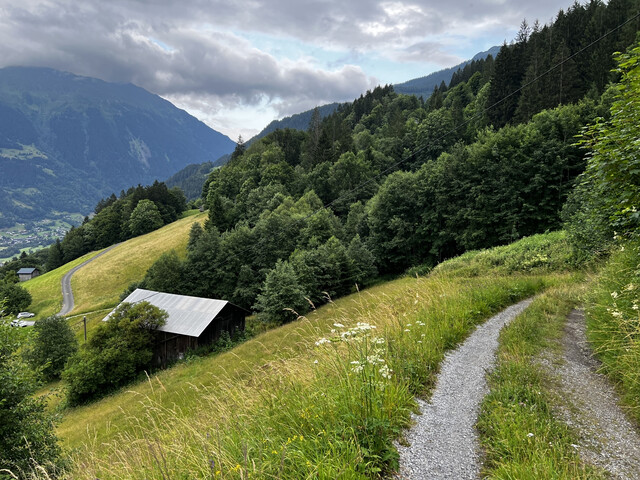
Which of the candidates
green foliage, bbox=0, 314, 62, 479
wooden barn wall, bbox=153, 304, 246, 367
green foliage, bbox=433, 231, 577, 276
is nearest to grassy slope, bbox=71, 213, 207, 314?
wooden barn wall, bbox=153, 304, 246, 367

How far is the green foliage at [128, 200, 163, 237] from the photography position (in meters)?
98.2

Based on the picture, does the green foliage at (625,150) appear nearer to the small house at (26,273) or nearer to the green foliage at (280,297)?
the green foliage at (280,297)

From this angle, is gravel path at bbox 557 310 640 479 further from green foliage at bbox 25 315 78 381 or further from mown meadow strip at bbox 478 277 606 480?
green foliage at bbox 25 315 78 381

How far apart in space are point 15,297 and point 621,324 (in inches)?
3496

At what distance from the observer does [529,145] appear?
1694 inches

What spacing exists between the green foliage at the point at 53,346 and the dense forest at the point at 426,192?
639 inches

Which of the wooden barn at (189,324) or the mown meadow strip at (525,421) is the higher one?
the mown meadow strip at (525,421)

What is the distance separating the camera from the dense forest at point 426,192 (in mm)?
41344

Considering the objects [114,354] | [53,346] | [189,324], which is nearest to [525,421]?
[114,354]

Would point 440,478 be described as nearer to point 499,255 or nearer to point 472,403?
point 472,403

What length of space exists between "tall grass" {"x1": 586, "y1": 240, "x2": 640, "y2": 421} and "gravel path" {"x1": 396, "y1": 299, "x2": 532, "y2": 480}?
6.21 feet

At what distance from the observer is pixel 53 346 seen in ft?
120

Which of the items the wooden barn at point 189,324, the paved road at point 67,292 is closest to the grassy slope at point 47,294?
the paved road at point 67,292

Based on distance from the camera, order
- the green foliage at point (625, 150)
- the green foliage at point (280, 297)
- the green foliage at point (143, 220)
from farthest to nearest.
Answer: the green foliage at point (143, 220) < the green foliage at point (280, 297) < the green foliage at point (625, 150)
